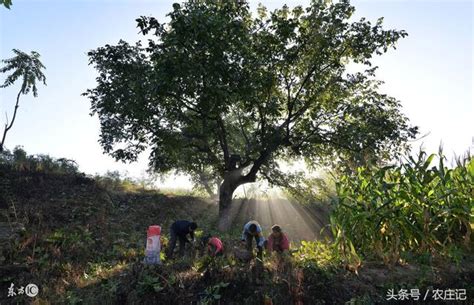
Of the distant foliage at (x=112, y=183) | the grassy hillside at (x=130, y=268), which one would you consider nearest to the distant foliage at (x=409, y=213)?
the grassy hillside at (x=130, y=268)

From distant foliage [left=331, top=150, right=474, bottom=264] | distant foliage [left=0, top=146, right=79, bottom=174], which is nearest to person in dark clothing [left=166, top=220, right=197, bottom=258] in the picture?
distant foliage [left=331, top=150, right=474, bottom=264]

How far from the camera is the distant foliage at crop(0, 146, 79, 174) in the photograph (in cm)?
1848

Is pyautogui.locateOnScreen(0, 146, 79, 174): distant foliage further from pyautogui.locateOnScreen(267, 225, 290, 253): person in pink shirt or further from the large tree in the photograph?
pyautogui.locateOnScreen(267, 225, 290, 253): person in pink shirt

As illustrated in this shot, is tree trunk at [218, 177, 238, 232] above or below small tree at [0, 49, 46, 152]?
below

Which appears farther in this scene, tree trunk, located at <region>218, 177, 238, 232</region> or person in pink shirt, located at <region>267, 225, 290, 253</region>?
tree trunk, located at <region>218, 177, 238, 232</region>

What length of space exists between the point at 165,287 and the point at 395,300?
3035mm

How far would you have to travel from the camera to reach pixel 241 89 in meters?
13.3

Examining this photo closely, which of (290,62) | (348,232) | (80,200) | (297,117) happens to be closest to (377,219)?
(348,232)

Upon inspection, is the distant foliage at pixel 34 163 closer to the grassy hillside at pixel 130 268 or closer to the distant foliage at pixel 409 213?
the grassy hillside at pixel 130 268

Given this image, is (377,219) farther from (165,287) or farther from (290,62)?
(290,62)

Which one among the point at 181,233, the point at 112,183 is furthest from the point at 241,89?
the point at 112,183

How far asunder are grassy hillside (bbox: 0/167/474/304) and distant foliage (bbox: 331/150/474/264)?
29 centimetres

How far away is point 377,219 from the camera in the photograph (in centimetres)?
495

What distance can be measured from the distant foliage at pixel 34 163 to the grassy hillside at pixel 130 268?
0.45 metres
